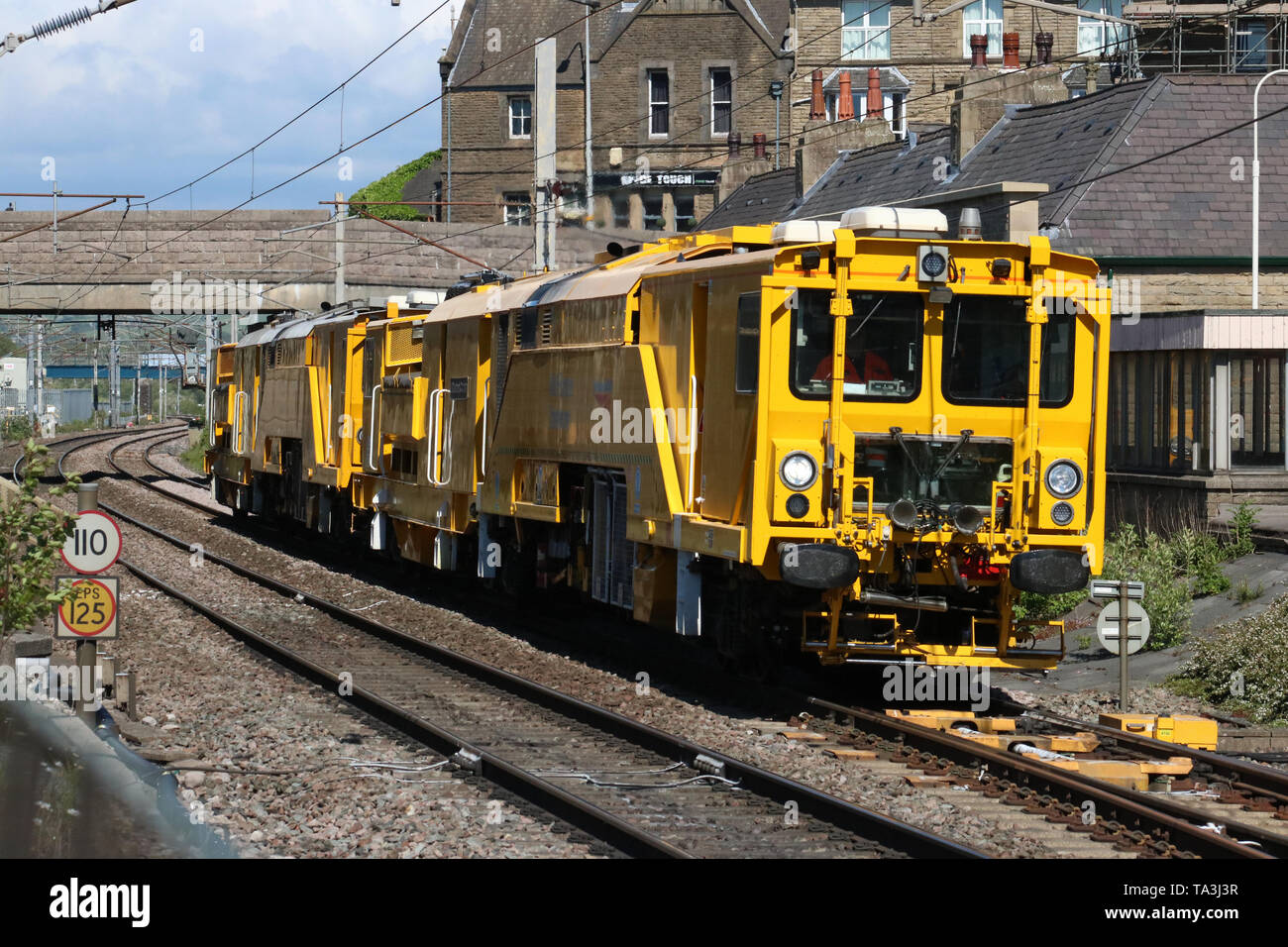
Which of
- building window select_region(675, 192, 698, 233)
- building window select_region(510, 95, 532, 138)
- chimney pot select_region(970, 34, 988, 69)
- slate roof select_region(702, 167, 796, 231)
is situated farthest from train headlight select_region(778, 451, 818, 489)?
building window select_region(510, 95, 532, 138)

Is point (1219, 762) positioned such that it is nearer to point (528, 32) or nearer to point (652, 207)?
point (652, 207)

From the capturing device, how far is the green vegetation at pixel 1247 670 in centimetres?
1355

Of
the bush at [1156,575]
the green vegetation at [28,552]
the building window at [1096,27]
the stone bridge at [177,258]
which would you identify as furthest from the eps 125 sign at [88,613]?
the building window at [1096,27]

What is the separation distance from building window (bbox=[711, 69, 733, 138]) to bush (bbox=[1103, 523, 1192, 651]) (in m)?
42.6

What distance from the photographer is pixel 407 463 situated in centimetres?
2173

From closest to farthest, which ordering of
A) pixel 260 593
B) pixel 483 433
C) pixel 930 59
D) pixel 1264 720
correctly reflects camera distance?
1. pixel 1264 720
2. pixel 483 433
3. pixel 260 593
4. pixel 930 59

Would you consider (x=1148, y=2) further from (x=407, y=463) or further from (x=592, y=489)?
(x=592, y=489)

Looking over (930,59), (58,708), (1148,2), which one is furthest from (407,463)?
(930,59)

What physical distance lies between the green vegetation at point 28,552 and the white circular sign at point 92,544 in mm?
908

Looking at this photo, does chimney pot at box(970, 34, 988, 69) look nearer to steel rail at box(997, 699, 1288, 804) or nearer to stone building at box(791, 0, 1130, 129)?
stone building at box(791, 0, 1130, 129)

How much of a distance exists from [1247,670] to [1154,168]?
14838 millimetres

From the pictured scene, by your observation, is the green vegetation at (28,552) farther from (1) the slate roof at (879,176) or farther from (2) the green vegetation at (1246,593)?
(1) the slate roof at (879,176)

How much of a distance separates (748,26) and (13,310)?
3061 centimetres

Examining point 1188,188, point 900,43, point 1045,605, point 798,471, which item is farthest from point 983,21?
point 798,471
